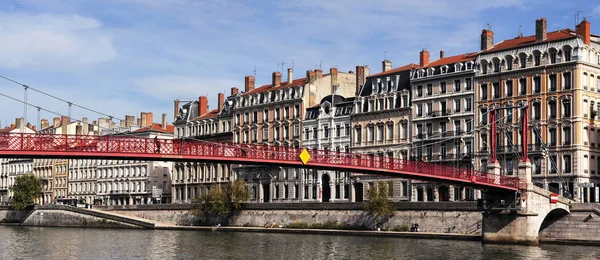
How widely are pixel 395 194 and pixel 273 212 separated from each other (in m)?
11.7

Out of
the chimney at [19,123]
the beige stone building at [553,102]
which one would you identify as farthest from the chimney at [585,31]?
the chimney at [19,123]

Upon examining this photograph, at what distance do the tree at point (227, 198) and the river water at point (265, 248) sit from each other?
1215 cm

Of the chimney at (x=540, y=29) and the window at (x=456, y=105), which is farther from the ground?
the chimney at (x=540, y=29)

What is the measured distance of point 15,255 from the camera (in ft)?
202

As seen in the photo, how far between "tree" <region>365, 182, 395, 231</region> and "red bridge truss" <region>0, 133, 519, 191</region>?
1214 cm

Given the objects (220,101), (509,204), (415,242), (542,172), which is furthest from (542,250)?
(220,101)

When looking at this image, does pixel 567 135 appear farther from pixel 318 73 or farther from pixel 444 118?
pixel 318 73

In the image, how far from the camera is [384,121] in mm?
93062

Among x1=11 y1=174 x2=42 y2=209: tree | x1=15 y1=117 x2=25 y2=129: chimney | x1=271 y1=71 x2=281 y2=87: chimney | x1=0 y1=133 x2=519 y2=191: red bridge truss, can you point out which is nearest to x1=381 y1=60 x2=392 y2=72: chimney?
x1=271 y1=71 x2=281 y2=87: chimney

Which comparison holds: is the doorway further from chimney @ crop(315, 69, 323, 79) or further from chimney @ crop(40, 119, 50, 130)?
chimney @ crop(40, 119, 50, 130)

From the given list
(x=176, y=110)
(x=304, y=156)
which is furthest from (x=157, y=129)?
Result: (x=304, y=156)

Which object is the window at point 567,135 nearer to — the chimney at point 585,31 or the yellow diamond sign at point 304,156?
the chimney at point 585,31

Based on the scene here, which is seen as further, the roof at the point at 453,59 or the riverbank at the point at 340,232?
the roof at the point at 453,59

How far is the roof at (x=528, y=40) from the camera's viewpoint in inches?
3059
